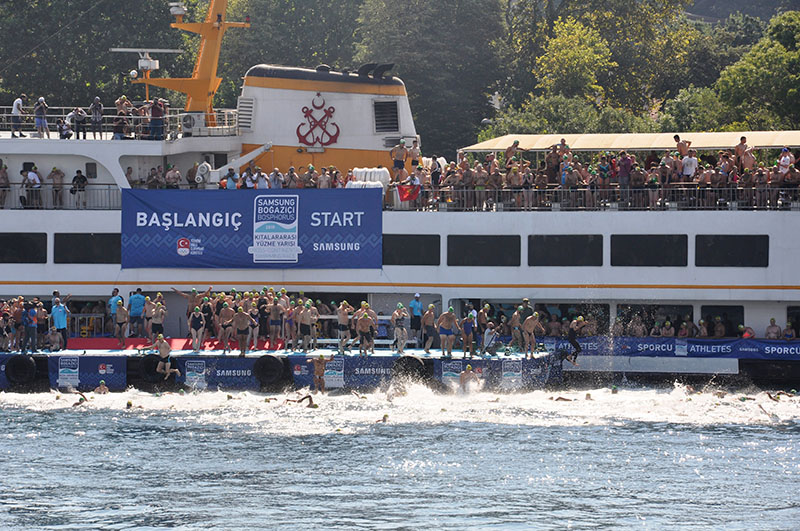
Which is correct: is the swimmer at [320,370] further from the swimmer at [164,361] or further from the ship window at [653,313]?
the ship window at [653,313]

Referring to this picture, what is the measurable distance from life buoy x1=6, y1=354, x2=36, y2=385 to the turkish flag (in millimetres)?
9756

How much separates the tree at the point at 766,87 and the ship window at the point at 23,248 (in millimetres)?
31388

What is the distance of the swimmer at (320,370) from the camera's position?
30.9 m

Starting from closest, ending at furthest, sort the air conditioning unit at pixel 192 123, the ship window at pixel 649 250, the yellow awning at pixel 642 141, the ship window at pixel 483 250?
the ship window at pixel 649 250, the ship window at pixel 483 250, the air conditioning unit at pixel 192 123, the yellow awning at pixel 642 141

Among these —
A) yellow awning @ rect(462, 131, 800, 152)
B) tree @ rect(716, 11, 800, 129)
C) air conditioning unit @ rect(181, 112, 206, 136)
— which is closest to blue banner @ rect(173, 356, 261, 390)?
air conditioning unit @ rect(181, 112, 206, 136)

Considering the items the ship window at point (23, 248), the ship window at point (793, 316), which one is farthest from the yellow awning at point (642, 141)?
the ship window at point (23, 248)

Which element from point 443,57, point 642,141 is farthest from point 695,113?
point 642,141

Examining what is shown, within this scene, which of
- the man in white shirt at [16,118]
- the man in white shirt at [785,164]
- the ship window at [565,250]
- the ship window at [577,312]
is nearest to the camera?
the man in white shirt at [785,164]

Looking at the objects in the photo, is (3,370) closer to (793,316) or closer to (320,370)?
(320,370)

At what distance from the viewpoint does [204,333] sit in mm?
32469

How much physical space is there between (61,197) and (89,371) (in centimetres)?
527

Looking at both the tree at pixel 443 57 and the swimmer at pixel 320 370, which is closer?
the swimmer at pixel 320 370

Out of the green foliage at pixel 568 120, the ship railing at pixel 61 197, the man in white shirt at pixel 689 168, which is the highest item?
the green foliage at pixel 568 120

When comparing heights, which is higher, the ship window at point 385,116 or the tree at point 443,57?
the tree at point 443,57
